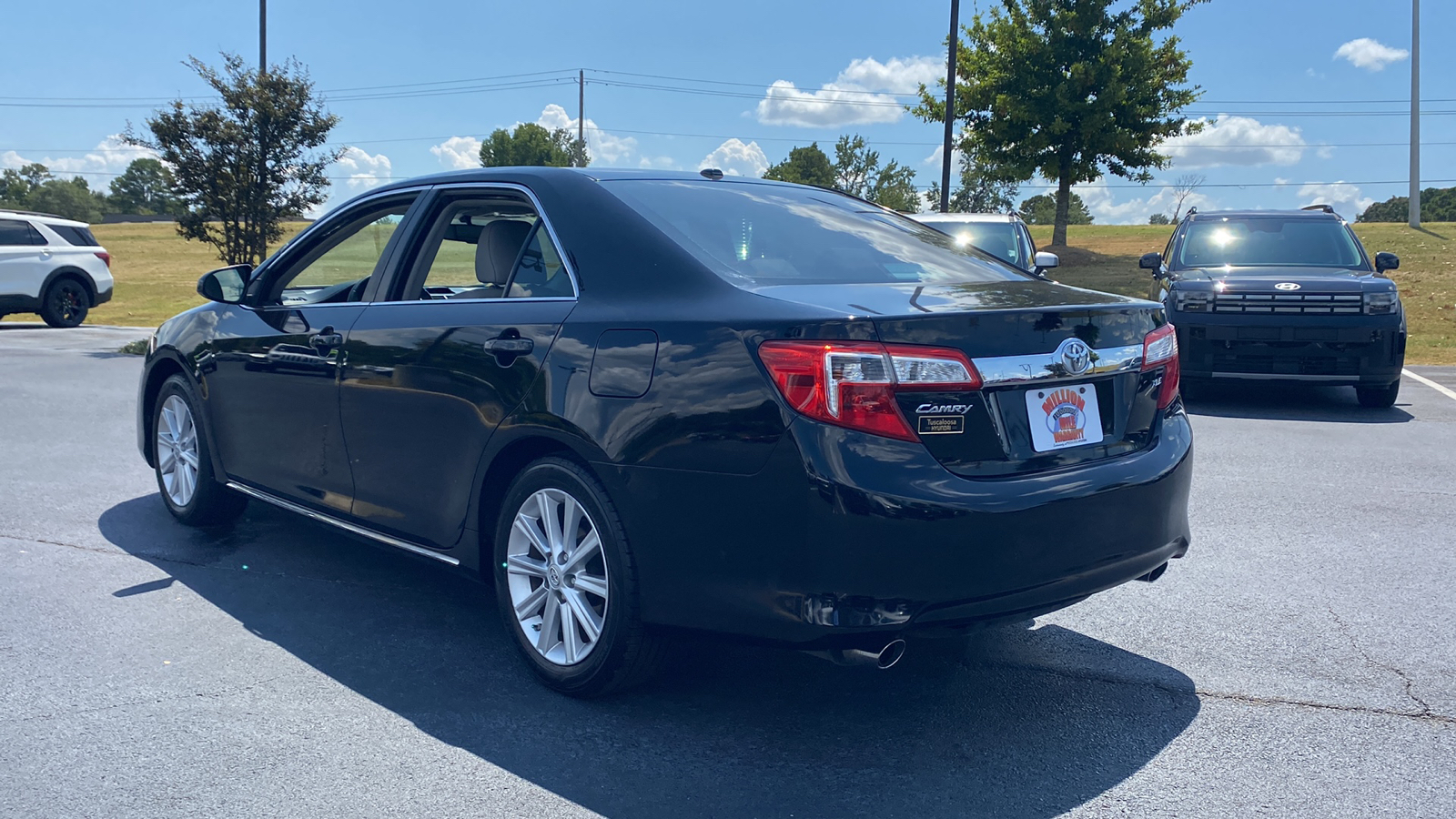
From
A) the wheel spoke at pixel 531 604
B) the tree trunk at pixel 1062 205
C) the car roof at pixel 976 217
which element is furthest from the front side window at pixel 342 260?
the tree trunk at pixel 1062 205

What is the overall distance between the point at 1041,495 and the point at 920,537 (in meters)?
0.38

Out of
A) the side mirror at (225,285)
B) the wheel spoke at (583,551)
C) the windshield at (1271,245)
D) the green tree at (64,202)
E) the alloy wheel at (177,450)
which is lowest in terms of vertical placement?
the wheel spoke at (583,551)

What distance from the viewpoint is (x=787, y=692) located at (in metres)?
3.71

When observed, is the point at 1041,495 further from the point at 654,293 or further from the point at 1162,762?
the point at 654,293

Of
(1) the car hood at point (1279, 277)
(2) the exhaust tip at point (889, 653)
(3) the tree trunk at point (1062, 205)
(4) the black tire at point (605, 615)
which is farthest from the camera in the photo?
(3) the tree trunk at point (1062, 205)

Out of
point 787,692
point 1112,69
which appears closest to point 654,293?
point 787,692

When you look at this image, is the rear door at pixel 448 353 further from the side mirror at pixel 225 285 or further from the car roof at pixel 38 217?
the car roof at pixel 38 217

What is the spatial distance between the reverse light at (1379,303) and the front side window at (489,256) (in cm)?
806

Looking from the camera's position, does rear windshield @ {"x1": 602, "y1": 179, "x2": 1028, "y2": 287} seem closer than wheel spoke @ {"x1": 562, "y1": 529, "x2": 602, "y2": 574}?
No

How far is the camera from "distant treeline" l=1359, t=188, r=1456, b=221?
272ft

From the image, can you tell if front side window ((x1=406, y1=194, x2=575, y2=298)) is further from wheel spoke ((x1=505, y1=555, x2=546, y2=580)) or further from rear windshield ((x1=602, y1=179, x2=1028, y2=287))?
wheel spoke ((x1=505, y1=555, x2=546, y2=580))

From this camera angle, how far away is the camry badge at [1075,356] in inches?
128

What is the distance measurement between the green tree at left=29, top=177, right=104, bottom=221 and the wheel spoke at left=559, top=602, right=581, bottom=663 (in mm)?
119993

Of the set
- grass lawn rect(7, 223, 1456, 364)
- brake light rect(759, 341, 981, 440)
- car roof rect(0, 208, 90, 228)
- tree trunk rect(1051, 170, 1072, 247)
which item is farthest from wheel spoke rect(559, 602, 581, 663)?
tree trunk rect(1051, 170, 1072, 247)
